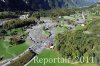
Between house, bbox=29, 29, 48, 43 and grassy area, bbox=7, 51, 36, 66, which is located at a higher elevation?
grassy area, bbox=7, 51, 36, 66

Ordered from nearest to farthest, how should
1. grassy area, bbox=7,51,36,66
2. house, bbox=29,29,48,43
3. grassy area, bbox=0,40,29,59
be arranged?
grassy area, bbox=7,51,36,66, grassy area, bbox=0,40,29,59, house, bbox=29,29,48,43

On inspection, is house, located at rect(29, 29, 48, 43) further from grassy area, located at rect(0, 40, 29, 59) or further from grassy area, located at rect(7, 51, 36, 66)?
grassy area, located at rect(7, 51, 36, 66)

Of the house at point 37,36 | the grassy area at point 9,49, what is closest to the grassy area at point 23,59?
the grassy area at point 9,49

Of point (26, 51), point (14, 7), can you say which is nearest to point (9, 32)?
point (26, 51)

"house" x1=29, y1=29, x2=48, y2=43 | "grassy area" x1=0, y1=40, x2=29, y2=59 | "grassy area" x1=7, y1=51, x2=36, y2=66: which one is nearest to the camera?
"grassy area" x1=7, y1=51, x2=36, y2=66

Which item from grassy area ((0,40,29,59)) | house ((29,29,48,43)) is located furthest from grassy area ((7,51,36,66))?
house ((29,29,48,43))

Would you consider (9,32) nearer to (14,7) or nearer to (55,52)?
(55,52)

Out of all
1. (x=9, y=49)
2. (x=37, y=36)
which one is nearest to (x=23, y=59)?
(x=9, y=49)

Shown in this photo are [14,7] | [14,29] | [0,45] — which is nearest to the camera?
[0,45]
